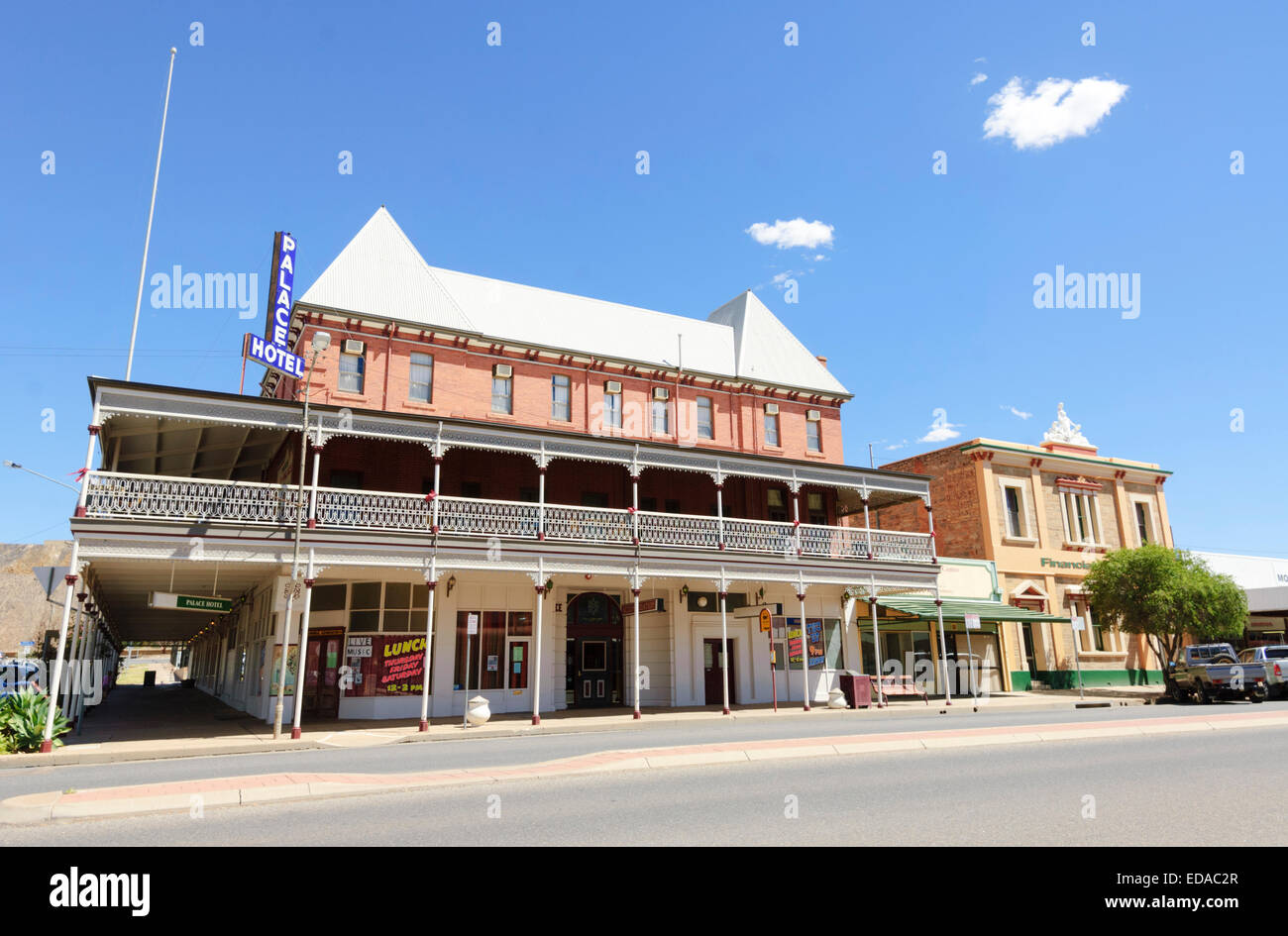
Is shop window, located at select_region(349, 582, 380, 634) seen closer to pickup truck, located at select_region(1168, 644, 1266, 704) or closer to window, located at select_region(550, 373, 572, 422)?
window, located at select_region(550, 373, 572, 422)

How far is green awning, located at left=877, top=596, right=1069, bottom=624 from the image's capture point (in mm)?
30344

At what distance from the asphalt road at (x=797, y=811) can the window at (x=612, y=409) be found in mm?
18628

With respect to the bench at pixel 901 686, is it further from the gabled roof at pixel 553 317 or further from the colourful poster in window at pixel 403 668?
the colourful poster in window at pixel 403 668

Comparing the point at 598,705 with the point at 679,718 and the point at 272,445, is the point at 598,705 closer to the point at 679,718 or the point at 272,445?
the point at 679,718

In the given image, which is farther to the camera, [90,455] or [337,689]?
[337,689]

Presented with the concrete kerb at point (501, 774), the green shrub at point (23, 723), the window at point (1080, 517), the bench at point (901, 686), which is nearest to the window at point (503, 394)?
the green shrub at point (23, 723)

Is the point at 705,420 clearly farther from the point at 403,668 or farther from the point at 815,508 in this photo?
the point at 403,668

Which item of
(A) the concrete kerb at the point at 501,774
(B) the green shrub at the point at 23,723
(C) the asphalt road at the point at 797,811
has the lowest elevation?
(C) the asphalt road at the point at 797,811

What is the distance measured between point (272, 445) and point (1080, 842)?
77.1ft

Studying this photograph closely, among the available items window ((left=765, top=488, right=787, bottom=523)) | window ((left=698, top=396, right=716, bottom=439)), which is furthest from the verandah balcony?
window ((left=698, top=396, right=716, bottom=439))

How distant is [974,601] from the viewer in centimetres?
3391

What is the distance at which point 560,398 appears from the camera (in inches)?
1131

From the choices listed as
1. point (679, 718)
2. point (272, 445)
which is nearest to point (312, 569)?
point (272, 445)

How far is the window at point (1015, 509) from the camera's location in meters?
36.9
